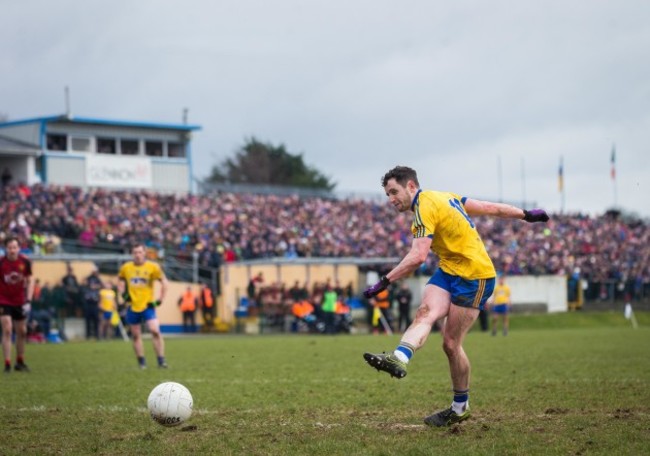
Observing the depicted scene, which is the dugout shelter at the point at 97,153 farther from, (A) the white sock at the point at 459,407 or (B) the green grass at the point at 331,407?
(A) the white sock at the point at 459,407

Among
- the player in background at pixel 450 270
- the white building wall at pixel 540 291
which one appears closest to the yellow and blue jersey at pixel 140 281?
the player in background at pixel 450 270

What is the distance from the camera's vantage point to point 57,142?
5150 cm

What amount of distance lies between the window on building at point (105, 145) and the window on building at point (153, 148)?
6.69ft

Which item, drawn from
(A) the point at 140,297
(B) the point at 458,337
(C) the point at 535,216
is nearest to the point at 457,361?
(B) the point at 458,337

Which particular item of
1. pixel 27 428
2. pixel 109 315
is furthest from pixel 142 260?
pixel 109 315

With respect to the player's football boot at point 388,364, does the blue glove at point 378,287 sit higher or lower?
higher

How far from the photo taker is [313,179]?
90875 millimetres

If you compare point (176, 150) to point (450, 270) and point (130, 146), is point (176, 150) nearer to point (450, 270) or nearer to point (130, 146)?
point (130, 146)

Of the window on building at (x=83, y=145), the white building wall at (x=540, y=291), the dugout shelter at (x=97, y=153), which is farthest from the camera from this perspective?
the window on building at (x=83, y=145)

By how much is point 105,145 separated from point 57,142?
283 centimetres

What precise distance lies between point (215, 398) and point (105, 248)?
83.3 ft

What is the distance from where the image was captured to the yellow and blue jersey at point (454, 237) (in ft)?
27.3

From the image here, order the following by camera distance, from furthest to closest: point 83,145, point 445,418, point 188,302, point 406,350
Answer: point 83,145 → point 188,302 → point 445,418 → point 406,350

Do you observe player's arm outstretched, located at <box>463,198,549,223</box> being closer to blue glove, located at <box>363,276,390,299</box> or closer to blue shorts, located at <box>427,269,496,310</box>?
blue shorts, located at <box>427,269,496,310</box>
